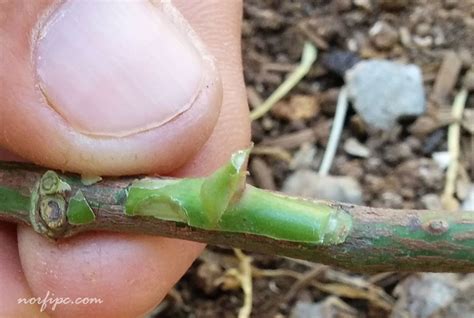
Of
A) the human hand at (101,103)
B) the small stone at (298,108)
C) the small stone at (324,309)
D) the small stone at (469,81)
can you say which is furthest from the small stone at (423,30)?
the human hand at (101,103)

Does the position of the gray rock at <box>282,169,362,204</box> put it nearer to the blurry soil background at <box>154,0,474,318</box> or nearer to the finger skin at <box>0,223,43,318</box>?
the blurry soil background at <box>154,0,474,318</box>

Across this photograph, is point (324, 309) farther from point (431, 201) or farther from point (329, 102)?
point (329, 102)

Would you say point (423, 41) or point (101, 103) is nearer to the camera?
point (101, 103)

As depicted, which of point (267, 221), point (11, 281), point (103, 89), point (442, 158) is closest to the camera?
point (267, 221)

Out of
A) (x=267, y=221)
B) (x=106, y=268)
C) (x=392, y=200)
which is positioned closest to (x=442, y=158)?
(x=392, y=200)

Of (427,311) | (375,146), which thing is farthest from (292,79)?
(427,311)

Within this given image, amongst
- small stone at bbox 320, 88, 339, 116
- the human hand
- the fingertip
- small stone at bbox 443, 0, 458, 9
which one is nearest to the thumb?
the human hand

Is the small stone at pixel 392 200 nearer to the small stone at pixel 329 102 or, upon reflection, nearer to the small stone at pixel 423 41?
the small stone at pixel 329 102
